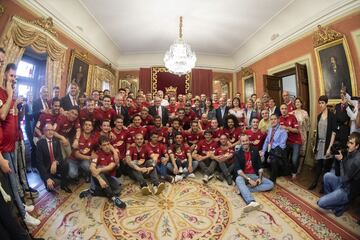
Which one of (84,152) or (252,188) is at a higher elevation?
(84,152)

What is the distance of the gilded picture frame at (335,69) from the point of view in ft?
12.5

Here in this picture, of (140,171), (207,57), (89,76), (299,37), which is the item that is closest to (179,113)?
(140,171)

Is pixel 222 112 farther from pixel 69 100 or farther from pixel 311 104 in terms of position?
pixel 69 100

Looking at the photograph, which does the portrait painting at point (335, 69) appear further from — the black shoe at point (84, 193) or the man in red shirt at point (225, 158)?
the black shoe at point (84, 193)

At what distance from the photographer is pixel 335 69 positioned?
4.07m

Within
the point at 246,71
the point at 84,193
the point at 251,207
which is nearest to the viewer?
the point at 251,207

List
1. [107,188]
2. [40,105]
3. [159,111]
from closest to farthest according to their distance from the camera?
1. [107,188]
2. [40,105]
3. [159,111]

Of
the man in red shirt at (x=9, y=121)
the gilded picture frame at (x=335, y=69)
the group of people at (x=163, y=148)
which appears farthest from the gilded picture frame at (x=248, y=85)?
the man in red shirt at (x=9, y=121)

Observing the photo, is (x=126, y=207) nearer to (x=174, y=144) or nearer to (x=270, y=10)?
(x=174, y=144)

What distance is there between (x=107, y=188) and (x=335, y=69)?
5.15 m

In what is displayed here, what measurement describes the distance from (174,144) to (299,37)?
4.44m

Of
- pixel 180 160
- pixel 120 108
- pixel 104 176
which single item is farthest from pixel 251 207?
pixel 120 108

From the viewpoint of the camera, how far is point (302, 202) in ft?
9.37

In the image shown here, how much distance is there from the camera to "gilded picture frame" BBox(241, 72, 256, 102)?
24.3 feet
